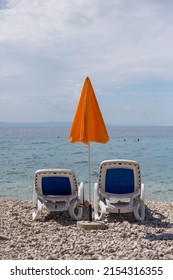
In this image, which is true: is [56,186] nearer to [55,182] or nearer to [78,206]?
[55,182]

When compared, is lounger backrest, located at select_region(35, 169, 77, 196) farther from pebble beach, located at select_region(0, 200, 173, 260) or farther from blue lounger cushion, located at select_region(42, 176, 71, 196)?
pebble beach, located at select_region(0, 200, 173, 260)

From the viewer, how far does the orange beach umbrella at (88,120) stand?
7012 millimetres

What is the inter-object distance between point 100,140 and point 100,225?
137 centimetres

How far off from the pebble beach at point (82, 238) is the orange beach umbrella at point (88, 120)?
1.48 metres

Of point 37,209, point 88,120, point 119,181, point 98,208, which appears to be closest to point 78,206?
point 98,208

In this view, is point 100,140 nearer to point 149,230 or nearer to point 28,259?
point 149,230

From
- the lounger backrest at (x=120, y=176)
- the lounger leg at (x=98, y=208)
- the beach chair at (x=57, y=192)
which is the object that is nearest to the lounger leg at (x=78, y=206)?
the beach chair at (x=57, y=192)

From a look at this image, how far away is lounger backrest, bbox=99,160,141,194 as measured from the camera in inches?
306

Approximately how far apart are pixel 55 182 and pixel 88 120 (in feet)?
5.00

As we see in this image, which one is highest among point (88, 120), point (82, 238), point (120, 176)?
point (88, 120)

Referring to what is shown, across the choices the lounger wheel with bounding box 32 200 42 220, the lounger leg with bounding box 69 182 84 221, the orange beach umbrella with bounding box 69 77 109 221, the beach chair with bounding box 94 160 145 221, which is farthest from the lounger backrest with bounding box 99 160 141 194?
the lounger wheel with bounding box 32 200 42 220

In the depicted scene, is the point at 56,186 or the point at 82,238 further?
the point at 56,186

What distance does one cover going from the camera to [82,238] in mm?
6301
